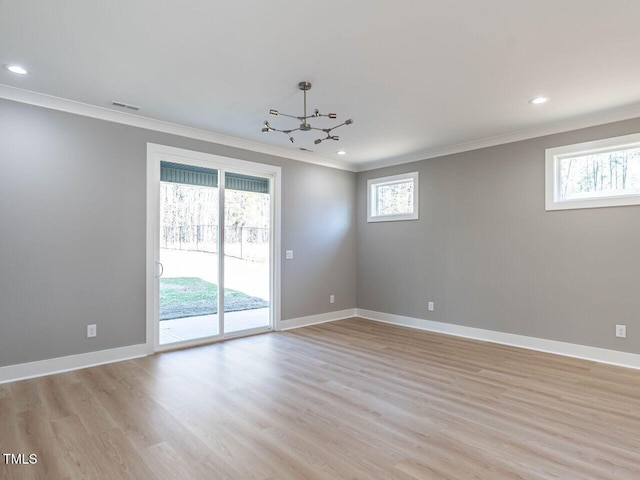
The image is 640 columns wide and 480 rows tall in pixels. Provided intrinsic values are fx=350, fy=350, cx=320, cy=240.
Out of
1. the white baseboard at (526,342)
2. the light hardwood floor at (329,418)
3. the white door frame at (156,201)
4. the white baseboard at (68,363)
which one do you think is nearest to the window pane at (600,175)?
the white baseboard at (526,342)

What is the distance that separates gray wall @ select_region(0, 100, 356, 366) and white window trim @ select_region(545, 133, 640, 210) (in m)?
4.36

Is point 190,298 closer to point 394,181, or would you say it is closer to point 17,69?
point 17,69

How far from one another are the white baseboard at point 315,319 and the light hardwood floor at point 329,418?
4.31 feet

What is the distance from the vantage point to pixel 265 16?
220cm

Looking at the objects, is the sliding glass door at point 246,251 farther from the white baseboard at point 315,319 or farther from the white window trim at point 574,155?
the white window trim at point 574,155

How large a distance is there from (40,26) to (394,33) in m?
2.35

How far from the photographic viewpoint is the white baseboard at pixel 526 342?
379 cm

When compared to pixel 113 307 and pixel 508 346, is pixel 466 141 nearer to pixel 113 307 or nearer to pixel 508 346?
pixel 508 346

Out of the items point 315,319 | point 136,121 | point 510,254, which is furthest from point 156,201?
point 510,254

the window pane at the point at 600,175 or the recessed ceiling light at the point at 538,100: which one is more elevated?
the recessed ceiling light at the point at 538,100

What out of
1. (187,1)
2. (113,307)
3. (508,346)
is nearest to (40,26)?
(187,1)

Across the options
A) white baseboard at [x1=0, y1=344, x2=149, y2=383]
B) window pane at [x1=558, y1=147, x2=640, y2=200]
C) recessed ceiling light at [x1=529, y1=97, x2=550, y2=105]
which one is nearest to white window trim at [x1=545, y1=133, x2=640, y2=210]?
window pane at [x1=558, y1=147, x2=640, y2=200]

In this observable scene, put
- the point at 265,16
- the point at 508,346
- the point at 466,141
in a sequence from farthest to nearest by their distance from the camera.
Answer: the point at 466,141 → the point at 508,346 → the point at 265,16

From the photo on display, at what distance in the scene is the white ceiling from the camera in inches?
84.9
